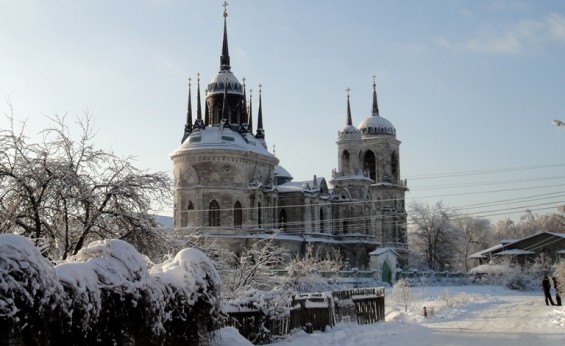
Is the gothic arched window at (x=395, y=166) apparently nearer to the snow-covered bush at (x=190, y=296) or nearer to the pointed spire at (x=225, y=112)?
the pointed spire at (x=225, y=112)

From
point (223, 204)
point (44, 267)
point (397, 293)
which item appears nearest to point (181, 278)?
point (44, 267)

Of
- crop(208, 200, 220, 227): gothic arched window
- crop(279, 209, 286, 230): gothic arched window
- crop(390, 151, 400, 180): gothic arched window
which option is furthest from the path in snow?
crop(390, 151, 400, 180): gothic arched window

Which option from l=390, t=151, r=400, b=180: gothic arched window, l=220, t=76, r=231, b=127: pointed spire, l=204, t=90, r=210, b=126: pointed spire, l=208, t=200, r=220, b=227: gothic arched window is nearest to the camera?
l=208, t=200, r=220, b=227: gothic arched window

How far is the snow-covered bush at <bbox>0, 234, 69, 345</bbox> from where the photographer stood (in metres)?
9.05

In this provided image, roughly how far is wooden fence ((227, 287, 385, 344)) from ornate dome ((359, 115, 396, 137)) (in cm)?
5165

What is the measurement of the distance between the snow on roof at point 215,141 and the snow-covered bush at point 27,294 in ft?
144

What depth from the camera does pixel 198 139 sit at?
54875 millimetres

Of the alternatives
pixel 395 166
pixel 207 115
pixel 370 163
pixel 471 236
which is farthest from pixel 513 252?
pixel 471 236

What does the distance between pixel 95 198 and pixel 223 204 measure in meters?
36.2

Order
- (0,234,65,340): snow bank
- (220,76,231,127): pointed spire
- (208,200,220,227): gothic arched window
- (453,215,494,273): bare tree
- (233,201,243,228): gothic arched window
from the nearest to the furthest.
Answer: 1. (0,234,65,340): snow bank
2. (208,200,220,227): gothic arched window
3. (233,201,243,228): gothic arched window
4. (220,76,231,127): pointed spire
5. (453,215,494,273): bare tree

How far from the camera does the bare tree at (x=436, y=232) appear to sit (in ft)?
264

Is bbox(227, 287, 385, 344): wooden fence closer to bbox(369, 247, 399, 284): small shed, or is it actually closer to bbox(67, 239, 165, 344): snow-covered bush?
bbox(67, 239, 165, 344): snow-covered bush

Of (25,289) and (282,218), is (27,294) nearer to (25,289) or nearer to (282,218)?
(25,289)

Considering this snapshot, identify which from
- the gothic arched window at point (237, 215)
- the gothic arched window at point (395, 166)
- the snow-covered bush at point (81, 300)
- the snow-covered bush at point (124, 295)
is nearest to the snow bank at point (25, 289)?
the snow-covered bush at point (81, 300)
